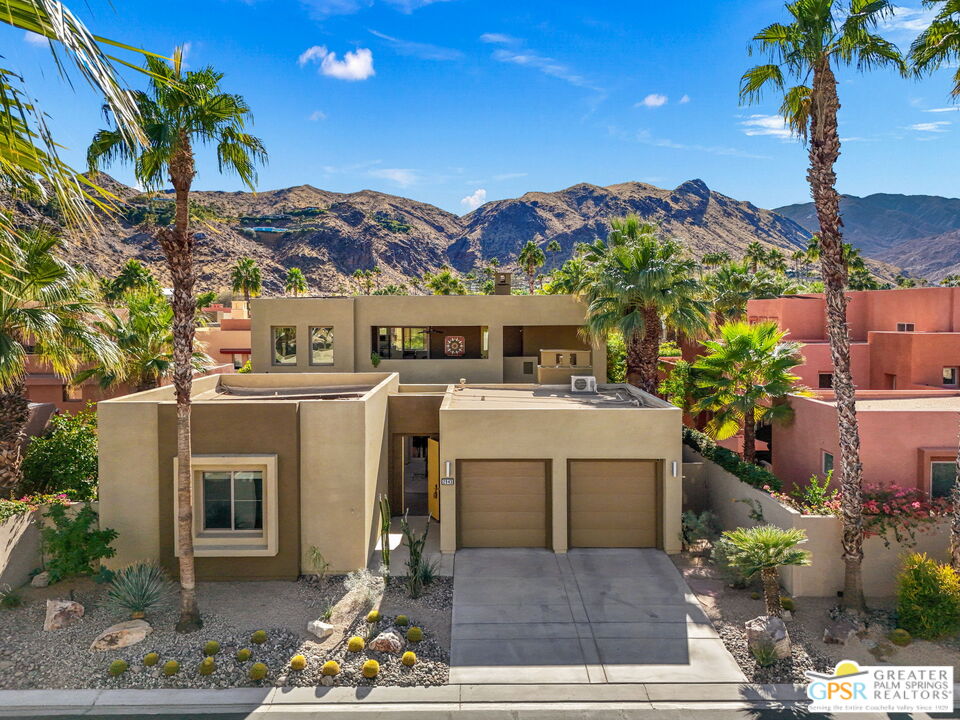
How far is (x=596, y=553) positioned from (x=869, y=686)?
6.43 m

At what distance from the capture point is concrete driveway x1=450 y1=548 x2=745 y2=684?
10.1 m

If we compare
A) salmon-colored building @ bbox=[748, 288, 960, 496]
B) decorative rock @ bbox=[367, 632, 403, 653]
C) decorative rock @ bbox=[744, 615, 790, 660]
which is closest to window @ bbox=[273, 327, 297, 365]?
decorative rock @ bbox=[367, 632, 403, 653]

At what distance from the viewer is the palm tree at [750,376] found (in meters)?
15.8

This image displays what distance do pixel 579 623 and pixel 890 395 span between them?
1247 centimetres

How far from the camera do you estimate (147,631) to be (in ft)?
36.7

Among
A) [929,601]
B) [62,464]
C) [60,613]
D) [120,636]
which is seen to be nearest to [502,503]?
[120,636]

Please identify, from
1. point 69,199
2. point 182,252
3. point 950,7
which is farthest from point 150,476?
point 950,7

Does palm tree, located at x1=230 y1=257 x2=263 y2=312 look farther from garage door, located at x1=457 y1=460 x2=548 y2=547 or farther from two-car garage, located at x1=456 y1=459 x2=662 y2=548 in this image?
two-car garage, located at x1=456 y1=459 x2=662 y2=548

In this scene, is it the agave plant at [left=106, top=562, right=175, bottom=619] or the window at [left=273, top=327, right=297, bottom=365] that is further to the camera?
the window at [left=273, top=327, right=297, bottom=365]

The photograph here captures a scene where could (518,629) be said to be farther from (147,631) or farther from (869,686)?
(147,631)

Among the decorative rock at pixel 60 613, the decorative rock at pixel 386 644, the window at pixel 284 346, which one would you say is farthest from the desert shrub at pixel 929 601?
the window at pixel 284 346

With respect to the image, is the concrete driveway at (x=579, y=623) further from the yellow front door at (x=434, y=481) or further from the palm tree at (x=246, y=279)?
the palm tree at (x=246, y=279)

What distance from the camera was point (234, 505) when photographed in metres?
13.5

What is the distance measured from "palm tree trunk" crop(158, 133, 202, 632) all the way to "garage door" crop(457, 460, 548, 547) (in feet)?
21.5
